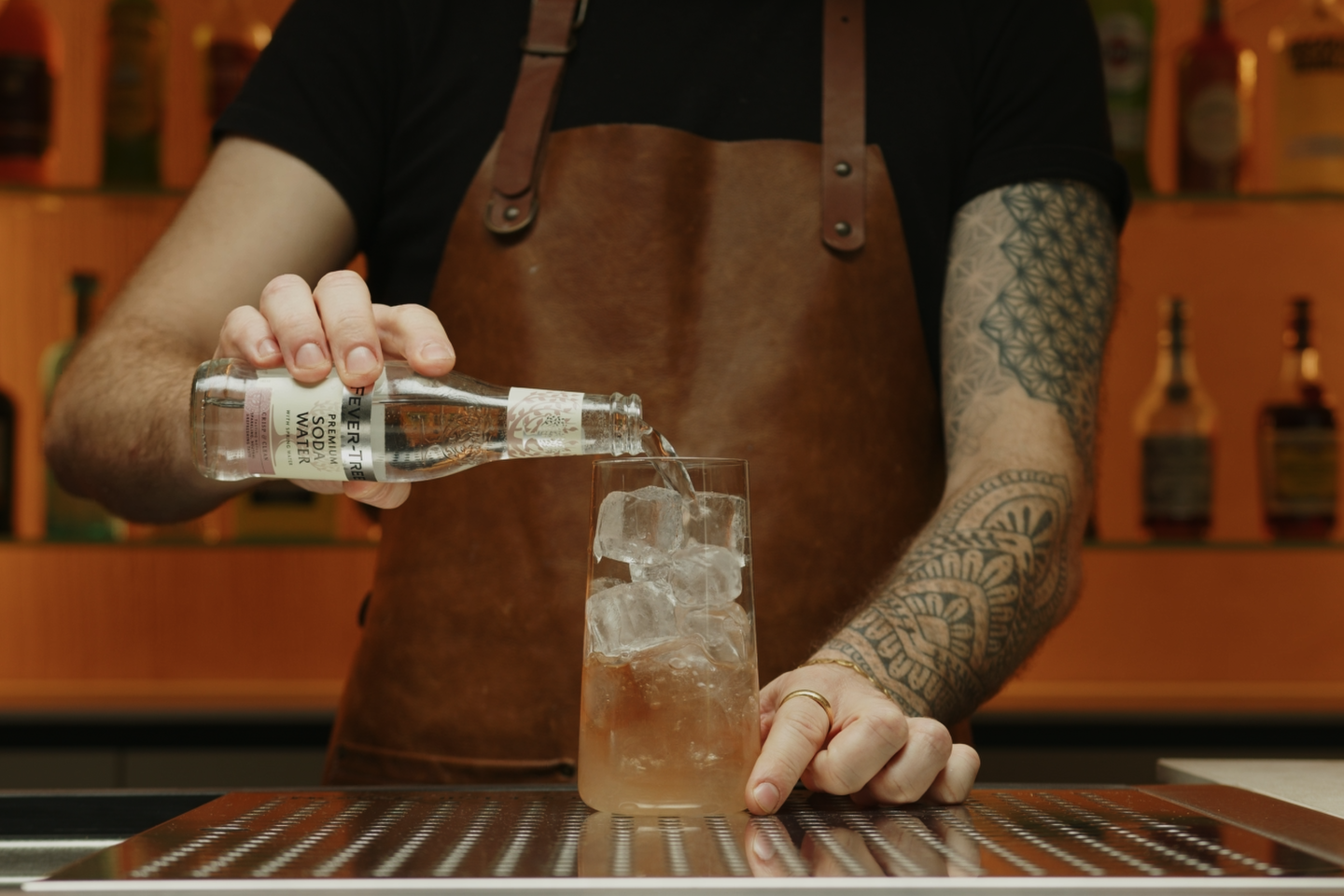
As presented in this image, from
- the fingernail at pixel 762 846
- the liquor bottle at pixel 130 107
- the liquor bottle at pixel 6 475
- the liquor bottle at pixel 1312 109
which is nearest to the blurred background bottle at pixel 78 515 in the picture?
the liquor bottle at pixel 6 475

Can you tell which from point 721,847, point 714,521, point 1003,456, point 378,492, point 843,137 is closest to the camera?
point 721,847

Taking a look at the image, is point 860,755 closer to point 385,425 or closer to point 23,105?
point 385,425

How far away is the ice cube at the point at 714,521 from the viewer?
803 millimetres

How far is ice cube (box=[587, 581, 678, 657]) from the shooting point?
2.60ft

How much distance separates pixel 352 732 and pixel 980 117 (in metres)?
0.93

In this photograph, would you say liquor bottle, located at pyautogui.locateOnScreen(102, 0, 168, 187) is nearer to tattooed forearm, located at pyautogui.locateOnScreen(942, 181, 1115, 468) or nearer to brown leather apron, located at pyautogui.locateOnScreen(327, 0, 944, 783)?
brown leather apron, located at pyautogui.locateOnScreen(327, 0, 944, 783)

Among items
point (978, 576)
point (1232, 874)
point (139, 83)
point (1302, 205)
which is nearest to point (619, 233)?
point (978, 576)

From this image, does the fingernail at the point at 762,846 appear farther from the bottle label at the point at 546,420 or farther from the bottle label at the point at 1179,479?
the bottle label at the point at 1179,479

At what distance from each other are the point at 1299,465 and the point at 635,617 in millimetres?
1637

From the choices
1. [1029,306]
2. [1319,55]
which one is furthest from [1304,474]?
[1029,306]

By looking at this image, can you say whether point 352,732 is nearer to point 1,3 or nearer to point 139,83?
point 139,83

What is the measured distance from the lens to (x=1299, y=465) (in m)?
2.08

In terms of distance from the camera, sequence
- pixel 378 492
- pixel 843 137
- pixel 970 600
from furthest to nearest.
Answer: pixel 843 137
pixel 970 600
pixel 378 492

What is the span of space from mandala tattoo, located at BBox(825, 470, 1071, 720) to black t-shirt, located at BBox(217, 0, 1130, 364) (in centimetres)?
26
